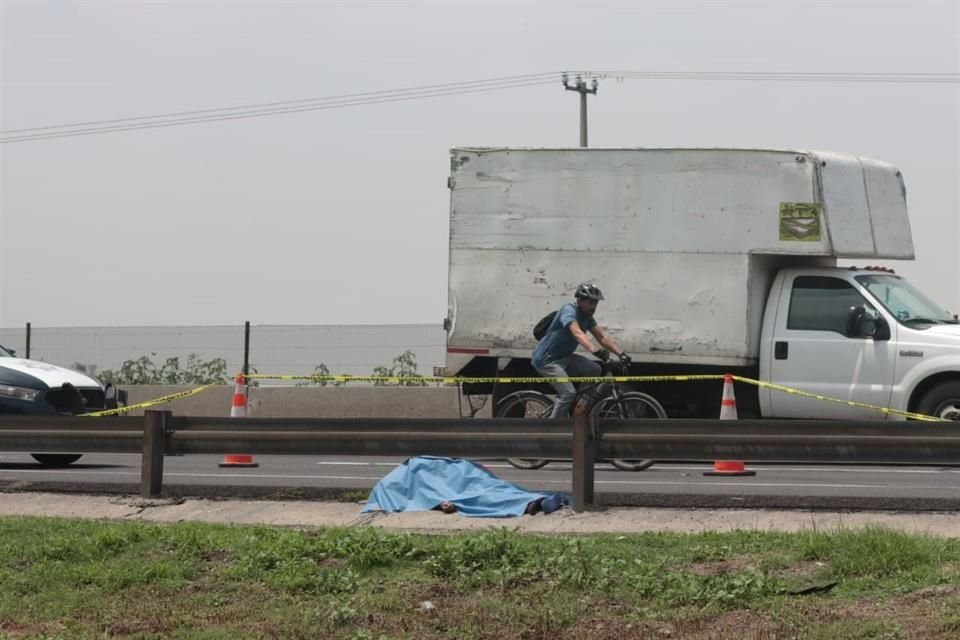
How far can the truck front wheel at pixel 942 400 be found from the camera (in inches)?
585

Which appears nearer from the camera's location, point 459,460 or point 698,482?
point 459,460

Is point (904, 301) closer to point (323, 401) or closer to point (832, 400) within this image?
point (832, 400)

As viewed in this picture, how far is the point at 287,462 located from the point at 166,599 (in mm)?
8424

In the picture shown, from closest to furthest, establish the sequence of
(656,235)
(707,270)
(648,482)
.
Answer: (648,482), (707,270), (656,235)

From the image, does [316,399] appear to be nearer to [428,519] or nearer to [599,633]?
[428,519]

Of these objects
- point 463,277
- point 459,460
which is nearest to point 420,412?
point 463,277

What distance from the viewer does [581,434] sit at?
1013 centimetres

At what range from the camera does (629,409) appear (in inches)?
583

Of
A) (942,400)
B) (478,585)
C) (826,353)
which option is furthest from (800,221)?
(478,585)

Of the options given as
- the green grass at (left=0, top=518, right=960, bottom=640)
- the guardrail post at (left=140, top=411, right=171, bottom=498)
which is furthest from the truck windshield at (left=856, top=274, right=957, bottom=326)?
the guardrail post at (left=140, top=411, right=171, bottom=498)

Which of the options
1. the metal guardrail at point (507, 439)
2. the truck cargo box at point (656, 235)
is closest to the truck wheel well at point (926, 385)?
the truck cargo box at point (656, 235)

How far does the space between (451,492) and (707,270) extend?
6.53m

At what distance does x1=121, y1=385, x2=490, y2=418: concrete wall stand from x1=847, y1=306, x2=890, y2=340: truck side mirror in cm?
673

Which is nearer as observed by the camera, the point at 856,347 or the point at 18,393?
the point at 18,393
